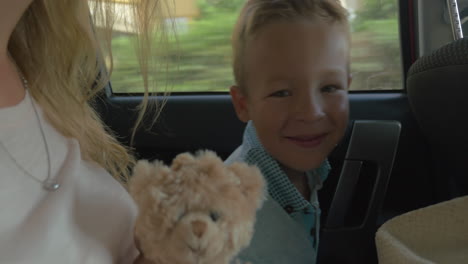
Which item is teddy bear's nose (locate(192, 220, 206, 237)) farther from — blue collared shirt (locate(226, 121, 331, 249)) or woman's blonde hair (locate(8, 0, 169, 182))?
blue collared shirt (locate(226, 121, 331, 249))

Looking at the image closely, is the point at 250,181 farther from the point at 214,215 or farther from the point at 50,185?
the point at 50,185

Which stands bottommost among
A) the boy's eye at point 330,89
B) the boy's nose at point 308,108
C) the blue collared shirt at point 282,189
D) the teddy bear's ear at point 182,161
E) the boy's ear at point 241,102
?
the blue collared shirt at point 282,189

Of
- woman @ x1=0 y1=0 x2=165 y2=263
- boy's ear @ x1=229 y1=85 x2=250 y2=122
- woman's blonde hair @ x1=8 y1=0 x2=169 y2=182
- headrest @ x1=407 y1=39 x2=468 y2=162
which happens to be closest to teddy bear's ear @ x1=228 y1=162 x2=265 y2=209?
woman @ x1=0 y1=0 x2=165 y2=263

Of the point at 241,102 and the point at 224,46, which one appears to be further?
the point at 224,46

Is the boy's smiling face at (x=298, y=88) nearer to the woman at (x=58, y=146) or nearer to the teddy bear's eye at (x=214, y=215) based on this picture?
the woman at (x=58, y=146)

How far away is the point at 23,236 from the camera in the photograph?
84 cm

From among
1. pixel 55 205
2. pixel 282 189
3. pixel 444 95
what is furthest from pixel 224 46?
pixel 55 205

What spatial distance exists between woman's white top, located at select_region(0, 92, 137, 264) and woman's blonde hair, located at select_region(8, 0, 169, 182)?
0.28 ft

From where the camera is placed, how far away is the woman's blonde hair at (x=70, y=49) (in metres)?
1.13

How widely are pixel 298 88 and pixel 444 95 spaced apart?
0.39 meters

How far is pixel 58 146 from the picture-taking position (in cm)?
102

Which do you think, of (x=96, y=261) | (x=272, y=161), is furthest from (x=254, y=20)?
(x=96, y=261)

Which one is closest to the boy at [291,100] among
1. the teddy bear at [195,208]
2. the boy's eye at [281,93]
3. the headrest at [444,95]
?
the boy's eye at [281,93]

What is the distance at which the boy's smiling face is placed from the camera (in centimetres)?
143
